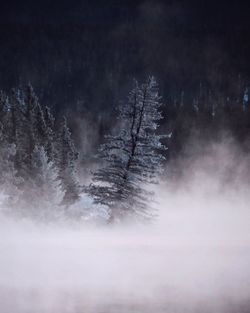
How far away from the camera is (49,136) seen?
3538 centimetres

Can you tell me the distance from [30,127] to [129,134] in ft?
55.9

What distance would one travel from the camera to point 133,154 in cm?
1675

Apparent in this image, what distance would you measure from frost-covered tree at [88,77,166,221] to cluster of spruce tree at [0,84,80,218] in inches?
240

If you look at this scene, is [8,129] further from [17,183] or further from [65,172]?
[17,183]

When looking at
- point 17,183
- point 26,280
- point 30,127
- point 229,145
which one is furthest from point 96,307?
point 229,145

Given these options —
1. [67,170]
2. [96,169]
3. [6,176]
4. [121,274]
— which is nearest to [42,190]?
[6,176]

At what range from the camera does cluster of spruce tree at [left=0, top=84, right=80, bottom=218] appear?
2330cm

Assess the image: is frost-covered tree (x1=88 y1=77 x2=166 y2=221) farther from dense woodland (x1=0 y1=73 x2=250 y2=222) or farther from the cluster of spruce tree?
the cluster of spruce tree

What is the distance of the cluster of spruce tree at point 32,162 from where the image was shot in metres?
23.3

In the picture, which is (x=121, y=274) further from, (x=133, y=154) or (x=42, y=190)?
(x=42, y=190)

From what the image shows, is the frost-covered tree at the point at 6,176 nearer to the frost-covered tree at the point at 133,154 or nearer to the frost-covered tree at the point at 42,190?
the frost-covered tree at the point at 42,190

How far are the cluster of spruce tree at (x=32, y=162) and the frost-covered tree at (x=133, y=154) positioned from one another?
6.09m

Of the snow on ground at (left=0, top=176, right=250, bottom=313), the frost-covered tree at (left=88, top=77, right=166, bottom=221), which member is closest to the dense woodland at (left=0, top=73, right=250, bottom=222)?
the frost-covered tree at (left=88, top=77, right=166, bottom=221)

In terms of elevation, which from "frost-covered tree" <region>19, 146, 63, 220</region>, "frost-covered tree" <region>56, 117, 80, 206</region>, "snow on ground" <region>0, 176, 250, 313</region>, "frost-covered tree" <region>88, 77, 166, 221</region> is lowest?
"snow on ground" <region>0, 176, 250, 313</region>
